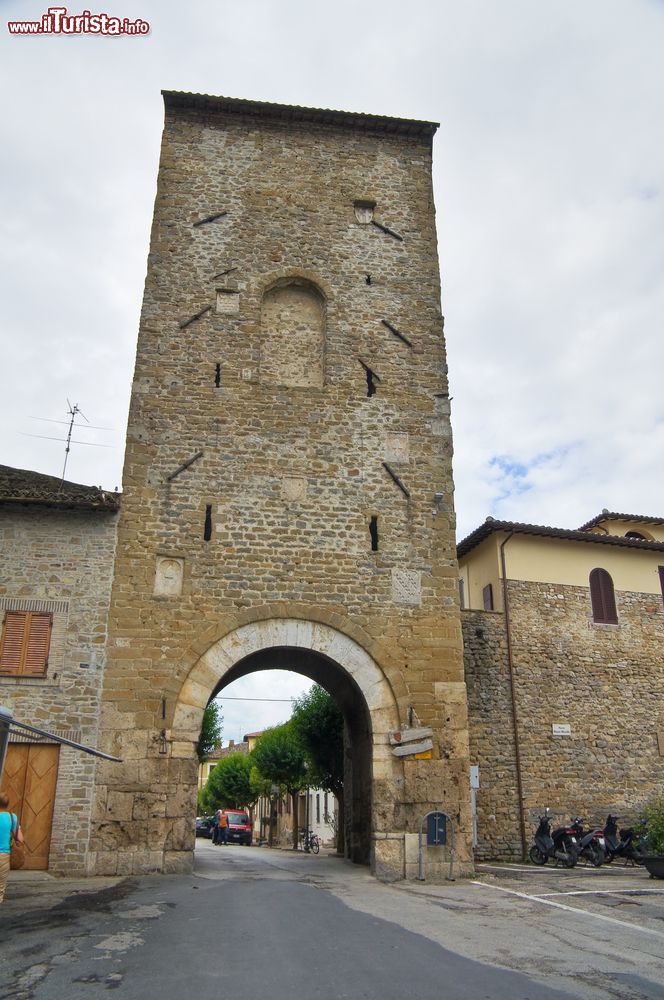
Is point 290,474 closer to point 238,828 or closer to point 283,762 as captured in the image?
point 283,762

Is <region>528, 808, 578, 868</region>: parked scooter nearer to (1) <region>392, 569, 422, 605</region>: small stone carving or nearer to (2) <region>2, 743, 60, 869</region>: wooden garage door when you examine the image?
(1) <region>392, 569, 422, 605</region>: small stone carving

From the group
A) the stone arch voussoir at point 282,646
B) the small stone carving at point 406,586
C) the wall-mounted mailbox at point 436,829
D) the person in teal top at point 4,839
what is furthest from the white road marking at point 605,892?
the person in teal top at point 4,839

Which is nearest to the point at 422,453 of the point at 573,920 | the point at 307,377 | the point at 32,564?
the point at 307,377

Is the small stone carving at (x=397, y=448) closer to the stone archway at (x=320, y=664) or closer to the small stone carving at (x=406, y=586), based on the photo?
the small stone carving at (x=406, y=586)

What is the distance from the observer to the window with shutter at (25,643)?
11.0m

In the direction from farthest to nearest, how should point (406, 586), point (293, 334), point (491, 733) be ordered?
point (491, 733) → point (293, 334) → point (406, 586)

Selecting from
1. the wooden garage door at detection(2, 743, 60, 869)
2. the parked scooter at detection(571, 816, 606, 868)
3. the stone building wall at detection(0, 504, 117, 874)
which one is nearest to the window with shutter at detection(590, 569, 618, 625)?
the parked scooter at detection(571, 816, 606, 868)

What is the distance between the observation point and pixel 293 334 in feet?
46.1

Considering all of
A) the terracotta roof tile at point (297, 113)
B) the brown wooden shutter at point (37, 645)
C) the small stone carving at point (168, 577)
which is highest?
the terracotta roof tile at point (297, 113)

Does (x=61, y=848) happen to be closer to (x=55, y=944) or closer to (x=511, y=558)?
(x=55, y=944)

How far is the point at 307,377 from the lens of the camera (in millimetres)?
13789

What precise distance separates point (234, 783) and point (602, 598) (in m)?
34.6

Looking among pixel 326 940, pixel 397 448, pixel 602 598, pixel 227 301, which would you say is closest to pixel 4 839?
pixel 326 940

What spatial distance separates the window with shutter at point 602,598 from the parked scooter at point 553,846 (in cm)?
470
